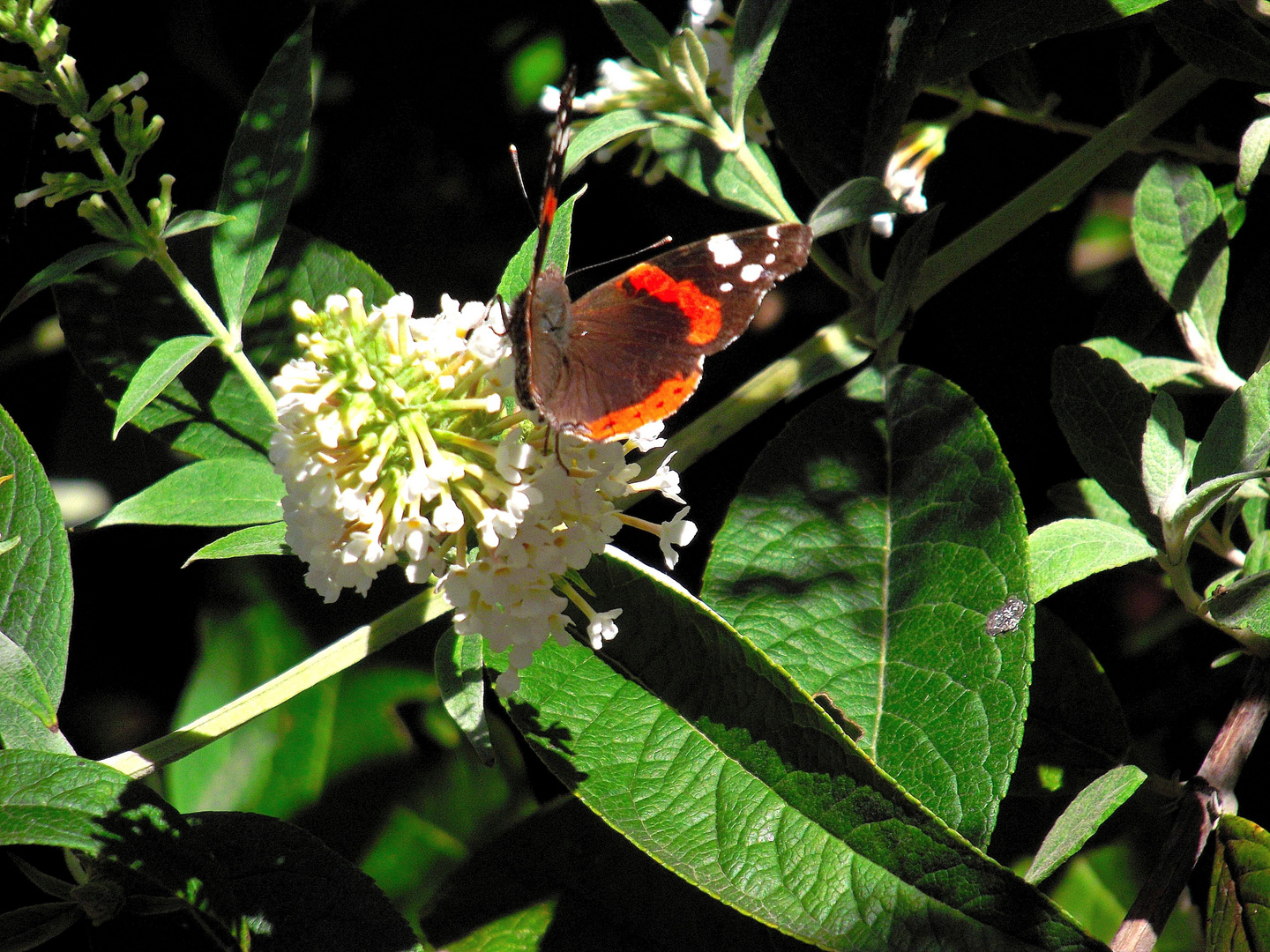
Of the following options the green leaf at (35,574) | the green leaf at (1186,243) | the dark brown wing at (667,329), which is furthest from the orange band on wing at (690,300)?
the green leaf at (35,574)

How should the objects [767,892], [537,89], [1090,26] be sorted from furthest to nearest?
1. [537,89]
2. [1090,26]
3. [767,892]

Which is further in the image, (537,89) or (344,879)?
(537,89)

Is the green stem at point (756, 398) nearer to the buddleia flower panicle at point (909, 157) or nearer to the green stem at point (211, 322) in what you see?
the buddleia flower panicle at point (909, 157)

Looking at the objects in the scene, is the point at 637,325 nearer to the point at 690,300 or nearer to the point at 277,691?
the point at 690,300

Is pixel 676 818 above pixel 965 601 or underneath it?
underneath

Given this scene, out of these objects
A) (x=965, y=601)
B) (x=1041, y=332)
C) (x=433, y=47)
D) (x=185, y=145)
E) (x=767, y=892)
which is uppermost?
(x=433, y=47)

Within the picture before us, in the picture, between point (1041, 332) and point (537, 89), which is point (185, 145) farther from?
point (1041, 332)

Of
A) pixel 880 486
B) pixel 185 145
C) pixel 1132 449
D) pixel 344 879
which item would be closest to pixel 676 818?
pixel 344 879
